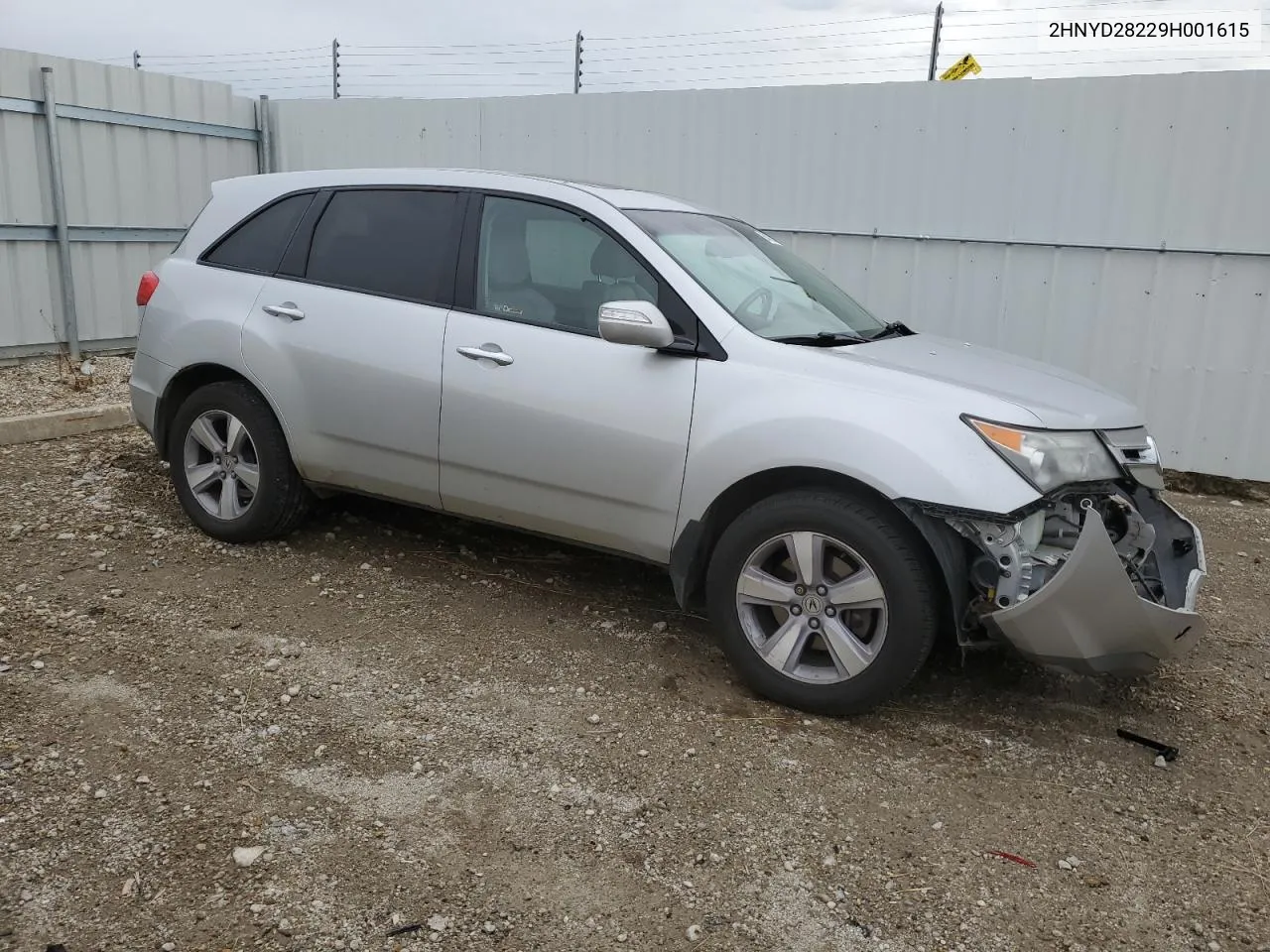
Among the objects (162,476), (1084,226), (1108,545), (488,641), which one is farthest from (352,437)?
(1084,226)

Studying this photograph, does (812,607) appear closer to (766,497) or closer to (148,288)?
(766,497)

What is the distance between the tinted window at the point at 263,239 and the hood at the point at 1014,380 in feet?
8.68

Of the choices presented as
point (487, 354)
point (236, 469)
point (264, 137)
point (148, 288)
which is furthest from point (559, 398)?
point (264, 137)

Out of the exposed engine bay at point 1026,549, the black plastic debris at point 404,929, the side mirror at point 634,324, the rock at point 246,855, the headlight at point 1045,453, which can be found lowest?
the black plastic debris at point 404,929

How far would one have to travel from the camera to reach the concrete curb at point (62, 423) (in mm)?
6504

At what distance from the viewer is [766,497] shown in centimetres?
371

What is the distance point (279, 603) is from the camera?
14.6ft

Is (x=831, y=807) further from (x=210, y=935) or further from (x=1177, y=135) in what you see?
(x=1177, y=135)

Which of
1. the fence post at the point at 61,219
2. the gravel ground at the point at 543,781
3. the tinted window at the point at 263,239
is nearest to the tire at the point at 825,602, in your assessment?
the gravel ground at the point at 543,781

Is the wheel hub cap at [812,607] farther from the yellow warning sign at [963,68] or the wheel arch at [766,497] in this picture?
the yellow warning sign at [963,68]

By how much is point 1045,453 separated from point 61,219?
27.5 feet

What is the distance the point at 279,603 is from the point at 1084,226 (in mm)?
5805

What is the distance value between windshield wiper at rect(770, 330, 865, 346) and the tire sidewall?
238 cm

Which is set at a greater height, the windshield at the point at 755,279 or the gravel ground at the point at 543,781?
the windshield at the point at 755,279
